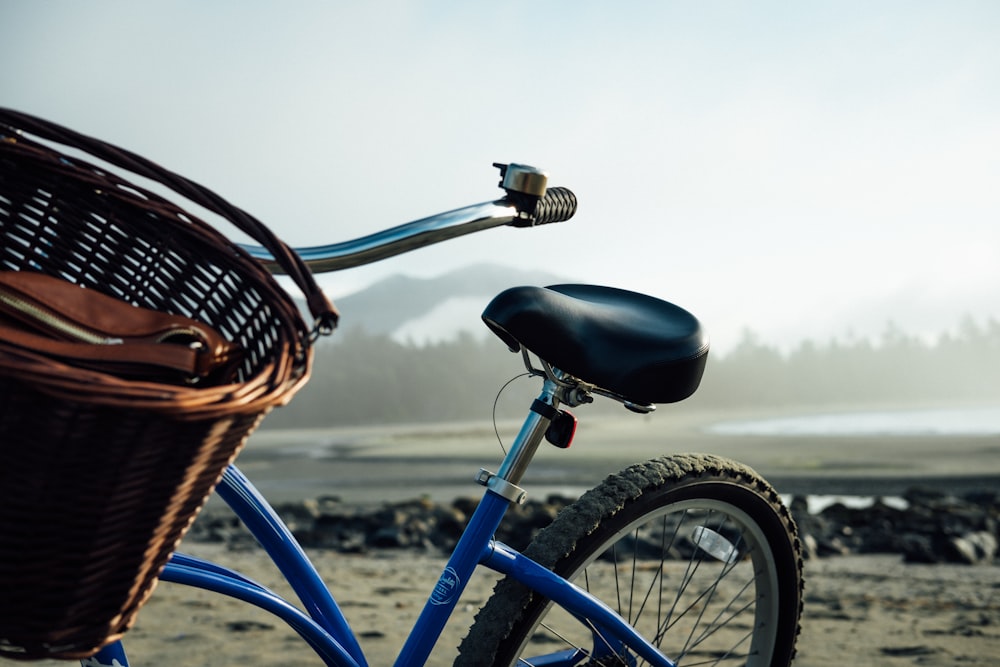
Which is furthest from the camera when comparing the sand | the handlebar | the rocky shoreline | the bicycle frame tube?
the rocky shoreline

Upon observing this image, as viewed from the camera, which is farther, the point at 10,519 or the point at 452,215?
the point at 452,215

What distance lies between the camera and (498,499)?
58.6 inches

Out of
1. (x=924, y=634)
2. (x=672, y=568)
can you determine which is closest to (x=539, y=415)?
(x=924, y=634)

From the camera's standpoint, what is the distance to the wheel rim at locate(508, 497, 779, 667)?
1686mm

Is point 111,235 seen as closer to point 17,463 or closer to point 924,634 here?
point 17,463

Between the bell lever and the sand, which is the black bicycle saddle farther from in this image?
the sand

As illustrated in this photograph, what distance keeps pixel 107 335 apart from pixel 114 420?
0.23 meters

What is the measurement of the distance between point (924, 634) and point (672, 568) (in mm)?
1195

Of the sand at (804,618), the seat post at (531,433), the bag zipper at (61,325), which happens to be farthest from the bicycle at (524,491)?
the sand at (804,618)

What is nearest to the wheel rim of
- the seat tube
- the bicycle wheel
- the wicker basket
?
the bicycle wheel

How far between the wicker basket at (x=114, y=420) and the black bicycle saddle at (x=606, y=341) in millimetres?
390

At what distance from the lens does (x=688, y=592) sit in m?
3.71

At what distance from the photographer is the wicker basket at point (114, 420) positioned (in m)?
0.89

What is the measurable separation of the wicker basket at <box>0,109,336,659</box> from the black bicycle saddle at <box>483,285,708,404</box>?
39cm
